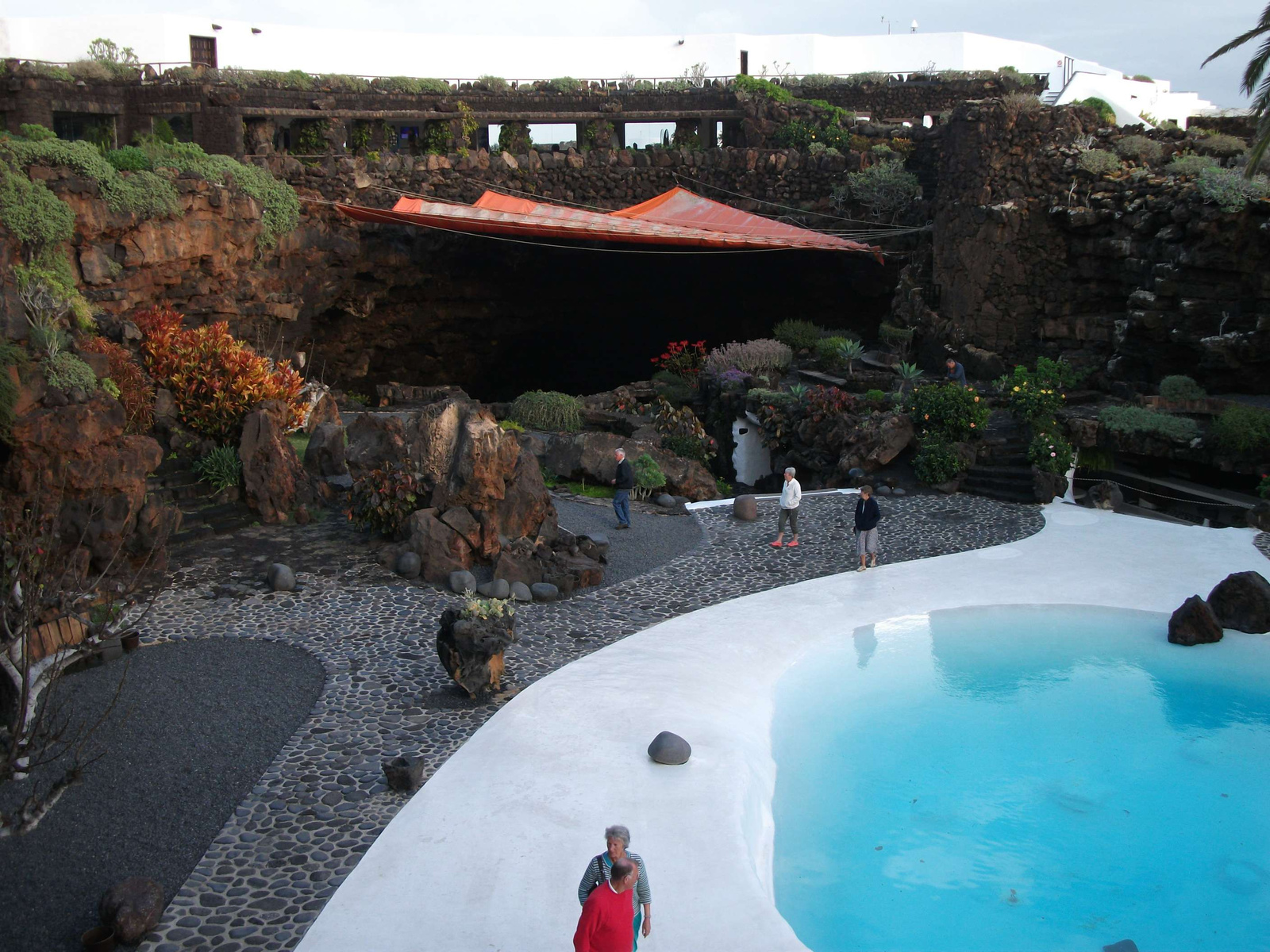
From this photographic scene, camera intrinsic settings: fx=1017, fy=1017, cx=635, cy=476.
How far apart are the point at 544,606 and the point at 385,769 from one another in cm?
429

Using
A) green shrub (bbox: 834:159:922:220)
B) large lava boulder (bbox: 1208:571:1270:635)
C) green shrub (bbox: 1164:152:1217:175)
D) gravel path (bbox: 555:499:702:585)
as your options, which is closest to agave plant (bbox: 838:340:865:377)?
green shrub (bbox: 834:159:922:220)

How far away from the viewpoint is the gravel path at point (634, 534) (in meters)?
13.3

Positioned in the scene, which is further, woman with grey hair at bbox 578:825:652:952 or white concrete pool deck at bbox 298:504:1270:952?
white concrete pool deck at bbox 298:504:1270:952

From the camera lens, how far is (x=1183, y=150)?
69.9 feet

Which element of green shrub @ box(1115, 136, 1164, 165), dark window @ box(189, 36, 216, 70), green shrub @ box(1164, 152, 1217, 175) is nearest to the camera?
green shrub @ box(1164, 152, 1217, 175)

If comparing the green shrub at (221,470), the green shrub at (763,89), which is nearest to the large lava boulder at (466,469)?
the green shrub at (221,470)

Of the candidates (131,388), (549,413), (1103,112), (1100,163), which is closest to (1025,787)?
(131,388)

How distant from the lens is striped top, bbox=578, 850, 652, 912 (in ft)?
17.1

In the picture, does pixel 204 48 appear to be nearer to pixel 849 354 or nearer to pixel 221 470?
pixel 849 354

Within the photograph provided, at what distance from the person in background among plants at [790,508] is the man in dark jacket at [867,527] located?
104 cm

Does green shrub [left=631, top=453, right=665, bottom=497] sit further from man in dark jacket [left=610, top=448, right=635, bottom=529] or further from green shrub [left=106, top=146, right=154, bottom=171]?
green shrub [left=106, top=146, right=154, bottom=171]

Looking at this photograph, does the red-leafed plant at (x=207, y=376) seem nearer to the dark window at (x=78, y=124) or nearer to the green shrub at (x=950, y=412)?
the green shrub at (x=950, y=412)

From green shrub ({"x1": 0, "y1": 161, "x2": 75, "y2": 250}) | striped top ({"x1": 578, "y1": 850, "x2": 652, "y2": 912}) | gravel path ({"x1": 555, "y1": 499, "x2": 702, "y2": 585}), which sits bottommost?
gravel path ({"x1": 555, "y1": 499, "x2": 702, "y2": 585})

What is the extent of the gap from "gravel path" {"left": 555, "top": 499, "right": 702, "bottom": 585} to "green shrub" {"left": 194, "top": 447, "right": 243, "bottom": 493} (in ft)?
15.2
